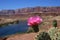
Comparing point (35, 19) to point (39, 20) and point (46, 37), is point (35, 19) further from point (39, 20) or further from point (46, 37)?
point (46, 37)

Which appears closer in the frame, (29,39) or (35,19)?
(35,19)

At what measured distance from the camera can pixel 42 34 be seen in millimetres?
5699

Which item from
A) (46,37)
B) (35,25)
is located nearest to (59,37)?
(46,37)

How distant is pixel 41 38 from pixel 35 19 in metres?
0.64

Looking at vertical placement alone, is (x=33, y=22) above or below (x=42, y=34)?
above

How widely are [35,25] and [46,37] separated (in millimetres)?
535

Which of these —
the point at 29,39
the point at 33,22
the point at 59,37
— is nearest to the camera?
the point at 33,22

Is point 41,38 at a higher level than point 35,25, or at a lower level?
lower

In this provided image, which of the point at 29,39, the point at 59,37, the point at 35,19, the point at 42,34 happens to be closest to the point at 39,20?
the point at 35,19

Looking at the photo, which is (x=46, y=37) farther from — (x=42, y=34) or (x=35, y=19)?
(x=35, y=19)

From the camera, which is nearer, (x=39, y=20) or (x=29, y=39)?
(x=39, y=20)

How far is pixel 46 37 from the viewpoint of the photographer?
5.76m

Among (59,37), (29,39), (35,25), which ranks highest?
(35,25)

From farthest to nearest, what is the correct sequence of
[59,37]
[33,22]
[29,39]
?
[29,39] < [59,37] < [33,22]
